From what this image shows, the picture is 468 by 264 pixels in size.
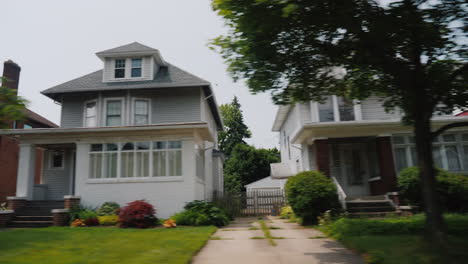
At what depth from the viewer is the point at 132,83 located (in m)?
17.7

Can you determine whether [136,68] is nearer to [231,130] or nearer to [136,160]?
[136,160]

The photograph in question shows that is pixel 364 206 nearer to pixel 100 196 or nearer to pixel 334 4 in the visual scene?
pixel 334 4

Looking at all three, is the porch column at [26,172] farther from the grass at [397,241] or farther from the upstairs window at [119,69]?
the grass at [397,241]

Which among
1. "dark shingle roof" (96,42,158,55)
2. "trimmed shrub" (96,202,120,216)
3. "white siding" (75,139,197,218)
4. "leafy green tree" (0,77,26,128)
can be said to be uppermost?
"dark shingle roof" (96,42,158,55)

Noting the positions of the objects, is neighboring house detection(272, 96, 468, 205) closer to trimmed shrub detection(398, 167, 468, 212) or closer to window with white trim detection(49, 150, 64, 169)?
trimmed shrub detection(398, 167, 468, 212)

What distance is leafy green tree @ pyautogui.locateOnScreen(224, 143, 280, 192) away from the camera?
108 feet

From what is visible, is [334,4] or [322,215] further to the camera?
[322,215]

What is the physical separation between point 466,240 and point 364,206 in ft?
21.9

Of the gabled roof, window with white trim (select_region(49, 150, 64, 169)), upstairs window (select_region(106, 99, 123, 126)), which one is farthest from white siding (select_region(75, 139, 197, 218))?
the gabled roof

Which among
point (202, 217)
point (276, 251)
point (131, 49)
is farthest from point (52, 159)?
point (276, 251)

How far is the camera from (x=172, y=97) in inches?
698

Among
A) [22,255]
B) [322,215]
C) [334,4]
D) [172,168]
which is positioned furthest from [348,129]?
[22,255]

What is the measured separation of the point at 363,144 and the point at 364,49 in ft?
32.8

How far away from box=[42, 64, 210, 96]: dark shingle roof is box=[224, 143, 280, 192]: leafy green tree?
55.4ft
